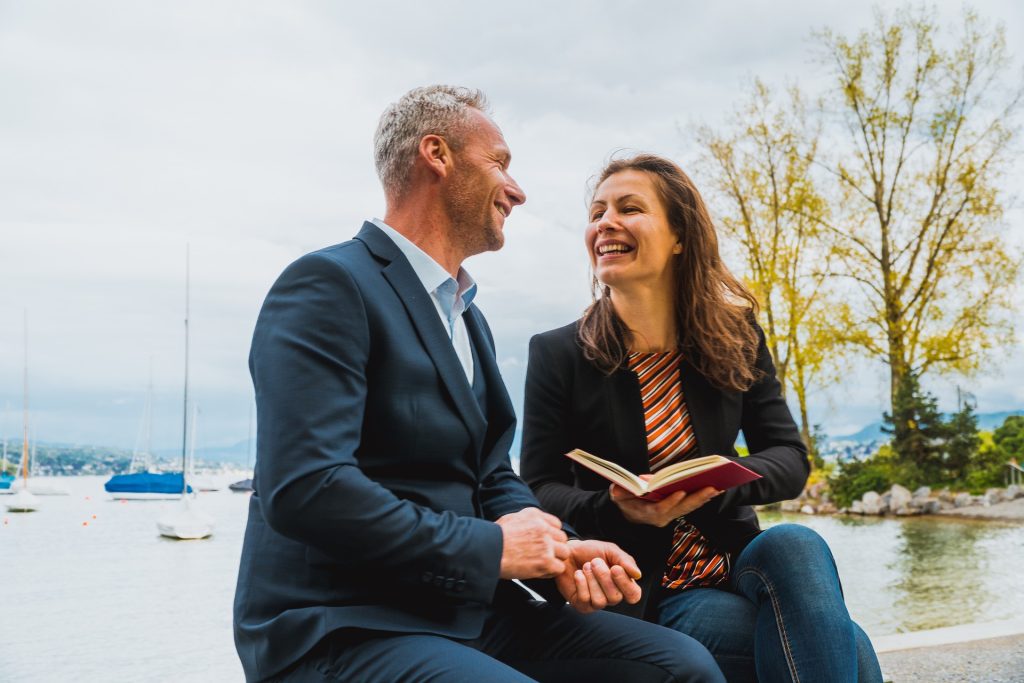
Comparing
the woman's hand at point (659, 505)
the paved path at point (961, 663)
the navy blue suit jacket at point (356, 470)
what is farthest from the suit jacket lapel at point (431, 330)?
the paved path at point (961, 663)

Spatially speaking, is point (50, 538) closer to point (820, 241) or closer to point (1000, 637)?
point (820, 241)

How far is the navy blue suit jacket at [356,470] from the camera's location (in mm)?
1140

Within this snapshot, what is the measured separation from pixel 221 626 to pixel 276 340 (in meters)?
15.1

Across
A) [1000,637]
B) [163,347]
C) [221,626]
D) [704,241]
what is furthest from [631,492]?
[163,347]

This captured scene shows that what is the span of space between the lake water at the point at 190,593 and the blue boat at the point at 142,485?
13584 millimetres

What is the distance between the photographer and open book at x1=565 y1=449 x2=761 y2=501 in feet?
5.22

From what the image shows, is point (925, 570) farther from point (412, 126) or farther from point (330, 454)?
point (330, 454)

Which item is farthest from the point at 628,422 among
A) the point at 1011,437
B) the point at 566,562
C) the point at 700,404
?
the point at 1011,437

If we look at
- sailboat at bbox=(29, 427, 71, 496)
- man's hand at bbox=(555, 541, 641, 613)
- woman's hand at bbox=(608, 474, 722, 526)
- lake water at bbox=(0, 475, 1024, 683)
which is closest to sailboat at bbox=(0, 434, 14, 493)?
sailboat at bbox=(29, 427, 71, 496)

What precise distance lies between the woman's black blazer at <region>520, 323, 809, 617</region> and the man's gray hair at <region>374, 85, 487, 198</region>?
A: 2.27ft

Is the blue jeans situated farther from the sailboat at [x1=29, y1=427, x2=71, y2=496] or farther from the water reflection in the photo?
the sailboat at [x1=29, y1=427, x2=71, y2=496]

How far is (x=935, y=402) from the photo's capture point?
49.4 ft

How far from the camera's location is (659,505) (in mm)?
1762

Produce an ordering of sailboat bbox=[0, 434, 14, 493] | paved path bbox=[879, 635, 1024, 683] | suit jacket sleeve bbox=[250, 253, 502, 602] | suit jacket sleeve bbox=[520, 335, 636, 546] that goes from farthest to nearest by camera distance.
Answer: sailboat bbox=[0, 434, 14, 493], paved path bbox=[879, 635, 1024, 683], suit jacket sleeve bbox=[520, 335, 636, 546], suit jacket sleeve bbox=[250, 253, 502, 602]
